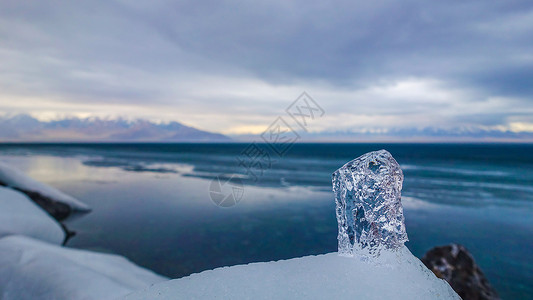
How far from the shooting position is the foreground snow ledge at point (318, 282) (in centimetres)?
178

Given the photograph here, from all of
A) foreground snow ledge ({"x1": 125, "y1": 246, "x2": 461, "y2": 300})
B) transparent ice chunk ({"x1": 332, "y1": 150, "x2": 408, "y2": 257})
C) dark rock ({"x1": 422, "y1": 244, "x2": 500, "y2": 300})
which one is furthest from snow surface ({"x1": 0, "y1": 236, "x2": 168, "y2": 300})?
dark rock ({"x1": 422, "y1": 244, "x2": 500, "y2": 300})

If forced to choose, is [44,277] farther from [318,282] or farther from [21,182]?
[21,182]

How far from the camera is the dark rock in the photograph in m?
6.09

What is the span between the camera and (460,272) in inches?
252

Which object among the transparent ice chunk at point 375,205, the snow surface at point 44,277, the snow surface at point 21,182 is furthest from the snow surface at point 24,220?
the transparent ice chunk at point 375,205

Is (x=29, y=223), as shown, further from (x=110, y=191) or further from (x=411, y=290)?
(x=110, y=191)

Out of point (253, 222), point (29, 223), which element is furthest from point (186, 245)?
point (29, 223)

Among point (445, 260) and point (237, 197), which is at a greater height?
point (445, 260)

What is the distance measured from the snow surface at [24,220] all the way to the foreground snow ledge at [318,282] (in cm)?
651

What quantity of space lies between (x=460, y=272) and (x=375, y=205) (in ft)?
18.9

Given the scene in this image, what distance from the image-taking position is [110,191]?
18562mm

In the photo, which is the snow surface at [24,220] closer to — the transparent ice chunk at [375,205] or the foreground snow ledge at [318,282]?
the foreground snow ledge at [318,282]

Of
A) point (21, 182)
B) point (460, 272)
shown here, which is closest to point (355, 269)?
point (460, 272)

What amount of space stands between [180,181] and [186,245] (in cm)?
1443
